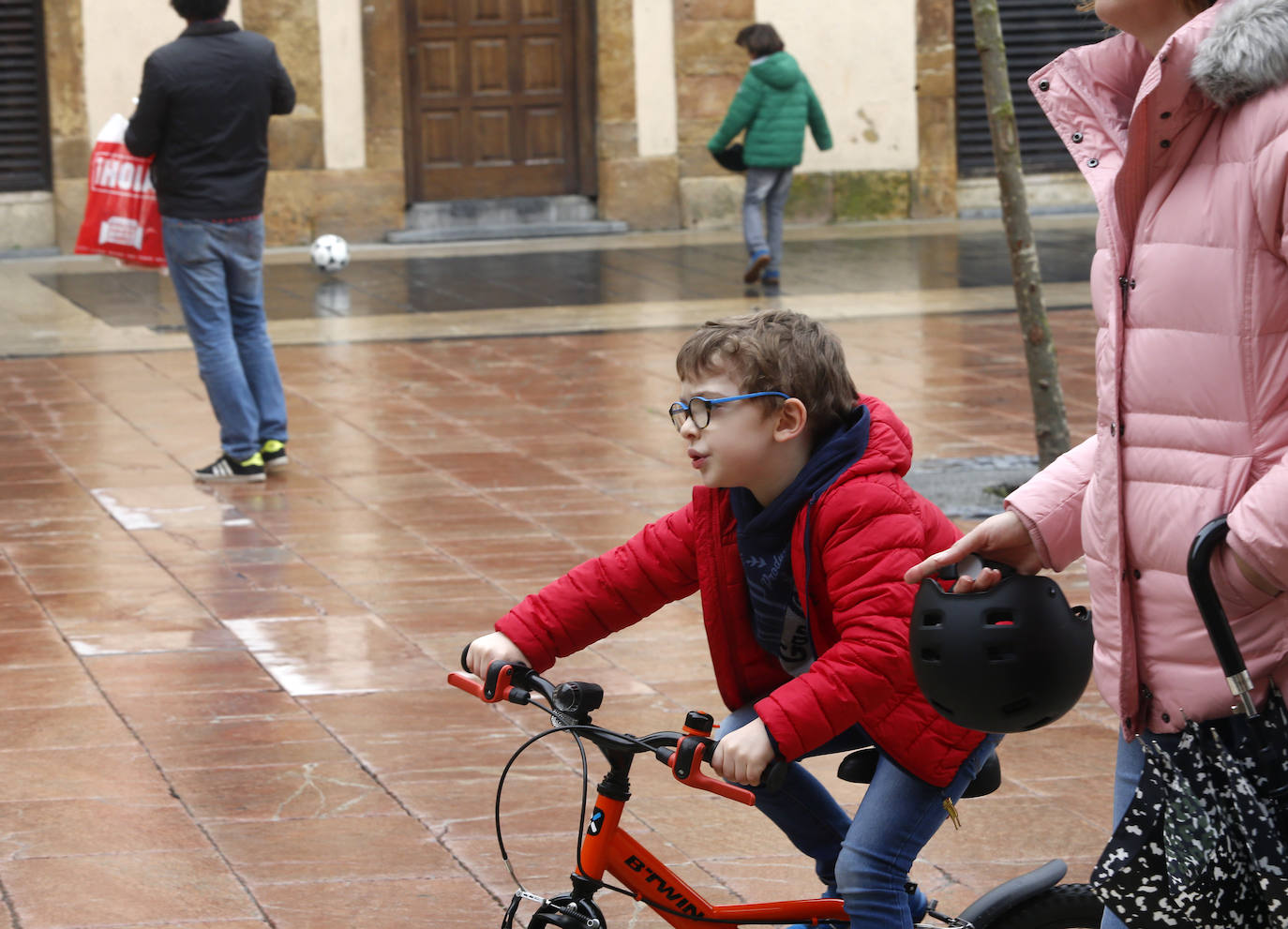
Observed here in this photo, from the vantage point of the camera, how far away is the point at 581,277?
15695 mm

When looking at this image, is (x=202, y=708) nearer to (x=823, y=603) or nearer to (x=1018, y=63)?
(x=823, y=603)

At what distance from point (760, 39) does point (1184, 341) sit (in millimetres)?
12896

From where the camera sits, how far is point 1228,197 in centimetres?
243

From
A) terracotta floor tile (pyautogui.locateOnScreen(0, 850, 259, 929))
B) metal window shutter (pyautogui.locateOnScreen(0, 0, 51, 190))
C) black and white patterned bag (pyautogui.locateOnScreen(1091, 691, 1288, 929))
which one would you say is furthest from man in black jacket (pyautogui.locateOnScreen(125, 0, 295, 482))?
metal window shutter (pyautogui.locateOnScreen(0, 0, 51, 190))

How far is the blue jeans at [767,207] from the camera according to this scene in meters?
14.9

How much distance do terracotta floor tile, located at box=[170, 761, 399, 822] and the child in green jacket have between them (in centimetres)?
1062

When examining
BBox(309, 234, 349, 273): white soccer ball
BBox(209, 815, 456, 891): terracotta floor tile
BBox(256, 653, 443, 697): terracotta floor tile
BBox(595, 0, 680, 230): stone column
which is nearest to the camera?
BBox(209, 815, 456, 891): terracotta floor tile

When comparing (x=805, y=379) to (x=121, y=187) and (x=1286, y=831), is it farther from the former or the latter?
(x=121, y=187)

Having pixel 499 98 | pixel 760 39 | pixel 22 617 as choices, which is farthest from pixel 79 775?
pixel 499 98

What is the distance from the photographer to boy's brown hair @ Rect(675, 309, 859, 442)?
2857 mm

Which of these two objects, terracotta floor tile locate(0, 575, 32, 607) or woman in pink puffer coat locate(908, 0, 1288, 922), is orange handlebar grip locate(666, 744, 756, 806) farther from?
terracotta floor tile locate(0, 575, 32, 607)

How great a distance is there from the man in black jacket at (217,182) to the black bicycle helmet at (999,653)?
586cm

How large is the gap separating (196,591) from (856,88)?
47.6 ft

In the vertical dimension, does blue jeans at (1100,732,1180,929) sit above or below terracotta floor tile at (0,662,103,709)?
above
